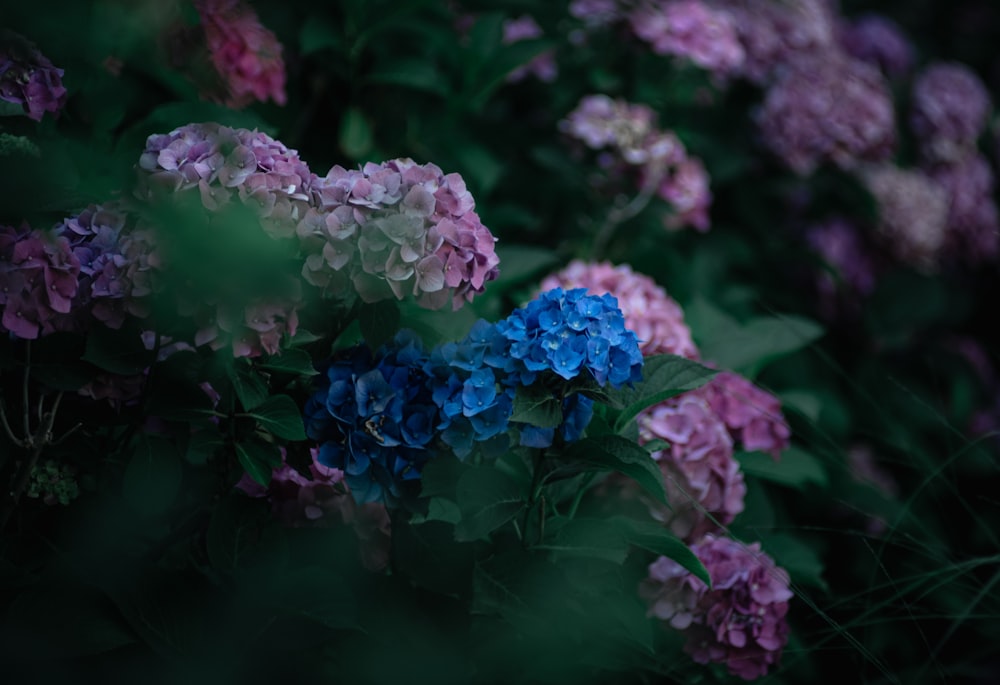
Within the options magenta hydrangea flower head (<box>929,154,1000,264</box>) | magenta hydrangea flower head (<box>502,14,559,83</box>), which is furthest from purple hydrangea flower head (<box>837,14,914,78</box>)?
magenta hydrangea flower head (<box>502,14,559,83</box>)

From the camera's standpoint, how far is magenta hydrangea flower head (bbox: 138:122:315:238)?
0.89 meters

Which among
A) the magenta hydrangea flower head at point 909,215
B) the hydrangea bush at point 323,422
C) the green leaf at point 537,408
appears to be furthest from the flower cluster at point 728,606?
the magenta hydrangea flower head at point 909,215

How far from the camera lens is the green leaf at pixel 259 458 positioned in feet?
3.15

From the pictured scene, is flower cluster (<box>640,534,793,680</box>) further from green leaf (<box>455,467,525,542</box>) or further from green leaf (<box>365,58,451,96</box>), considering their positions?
green leaf (<box>365,58,451,96</box>)

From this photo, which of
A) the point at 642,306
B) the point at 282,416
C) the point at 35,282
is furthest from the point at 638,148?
the point at 35,282

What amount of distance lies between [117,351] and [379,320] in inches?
10.2

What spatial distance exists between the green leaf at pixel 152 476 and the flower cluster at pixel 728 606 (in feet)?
1.95

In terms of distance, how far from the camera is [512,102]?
89.0 inches

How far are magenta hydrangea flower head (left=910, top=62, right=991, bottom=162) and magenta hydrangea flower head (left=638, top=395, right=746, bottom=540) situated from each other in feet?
6.19

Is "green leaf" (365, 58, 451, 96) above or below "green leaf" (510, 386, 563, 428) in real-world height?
below

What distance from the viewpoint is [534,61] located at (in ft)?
6.58

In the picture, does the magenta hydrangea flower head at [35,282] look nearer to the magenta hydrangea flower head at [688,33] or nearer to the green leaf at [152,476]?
the green leaf at [152,476]

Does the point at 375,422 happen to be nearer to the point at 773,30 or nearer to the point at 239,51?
the point at 239,51

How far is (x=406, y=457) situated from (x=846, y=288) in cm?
195
